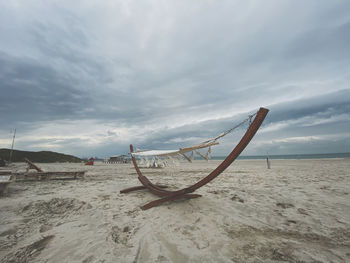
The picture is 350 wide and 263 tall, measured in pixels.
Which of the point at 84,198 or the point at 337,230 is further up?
the point at 84,198

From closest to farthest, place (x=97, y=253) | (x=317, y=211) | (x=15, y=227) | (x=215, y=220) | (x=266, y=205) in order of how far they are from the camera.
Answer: (x=97, y=253) < (x=15, y=227) < (x=215, y=220) < (x=317, y=211) < (x=266, y=205)

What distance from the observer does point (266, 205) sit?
3.42 metres

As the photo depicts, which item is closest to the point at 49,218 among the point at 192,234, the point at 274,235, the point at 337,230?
the point at 192,234

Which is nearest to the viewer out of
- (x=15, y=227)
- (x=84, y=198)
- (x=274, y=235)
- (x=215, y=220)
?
(x=274, y=235)

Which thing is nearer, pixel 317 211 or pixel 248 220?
pixel 248 220

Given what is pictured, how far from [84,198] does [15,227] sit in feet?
4.72

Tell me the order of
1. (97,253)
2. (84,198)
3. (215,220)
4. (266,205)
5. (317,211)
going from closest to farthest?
(97,253) < (215,220) < (317,211) < (266,205) < (84,198)

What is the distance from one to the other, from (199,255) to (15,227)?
2.83 metres

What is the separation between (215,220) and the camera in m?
2.65

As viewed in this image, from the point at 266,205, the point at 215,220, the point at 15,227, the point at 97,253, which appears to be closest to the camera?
the point at 97,253

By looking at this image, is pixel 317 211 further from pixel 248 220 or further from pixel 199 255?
pixel 199 255

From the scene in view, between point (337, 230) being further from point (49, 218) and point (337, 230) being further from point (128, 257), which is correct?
point (49, 218)

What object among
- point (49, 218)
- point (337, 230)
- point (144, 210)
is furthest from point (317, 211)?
point (49, 218)

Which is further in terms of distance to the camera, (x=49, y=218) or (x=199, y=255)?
(x=49, y=218)
